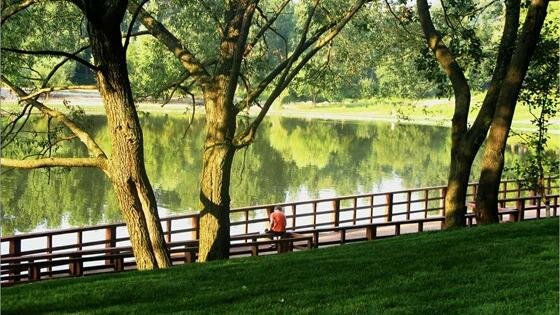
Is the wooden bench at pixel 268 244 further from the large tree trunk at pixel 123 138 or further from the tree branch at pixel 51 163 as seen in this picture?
the tree branch at pixel 51 163

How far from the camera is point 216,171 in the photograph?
40.4 ft

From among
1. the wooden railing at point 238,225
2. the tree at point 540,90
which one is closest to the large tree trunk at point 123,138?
the wooden railing at point 238,225

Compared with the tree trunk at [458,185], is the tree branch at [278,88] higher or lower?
higher

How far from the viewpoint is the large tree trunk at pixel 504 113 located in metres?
12.9

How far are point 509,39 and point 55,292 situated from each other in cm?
983

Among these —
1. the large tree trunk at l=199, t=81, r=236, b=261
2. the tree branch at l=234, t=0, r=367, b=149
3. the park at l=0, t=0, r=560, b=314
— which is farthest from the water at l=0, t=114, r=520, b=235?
the tree branch at l=234, t=0, r=367, b=149

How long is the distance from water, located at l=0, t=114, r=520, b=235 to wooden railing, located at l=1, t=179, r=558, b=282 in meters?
1.21

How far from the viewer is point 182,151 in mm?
43531

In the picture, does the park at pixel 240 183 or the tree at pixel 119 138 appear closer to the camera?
the park at pixel 240 183

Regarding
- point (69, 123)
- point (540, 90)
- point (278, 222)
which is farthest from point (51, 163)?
point (540, 90)

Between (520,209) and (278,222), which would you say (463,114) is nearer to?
(278,222)

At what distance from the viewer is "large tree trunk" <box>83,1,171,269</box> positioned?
9719 millimetres

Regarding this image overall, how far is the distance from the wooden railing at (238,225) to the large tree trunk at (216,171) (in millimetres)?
1020

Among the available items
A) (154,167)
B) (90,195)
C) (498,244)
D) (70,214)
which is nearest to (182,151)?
(154,167)
